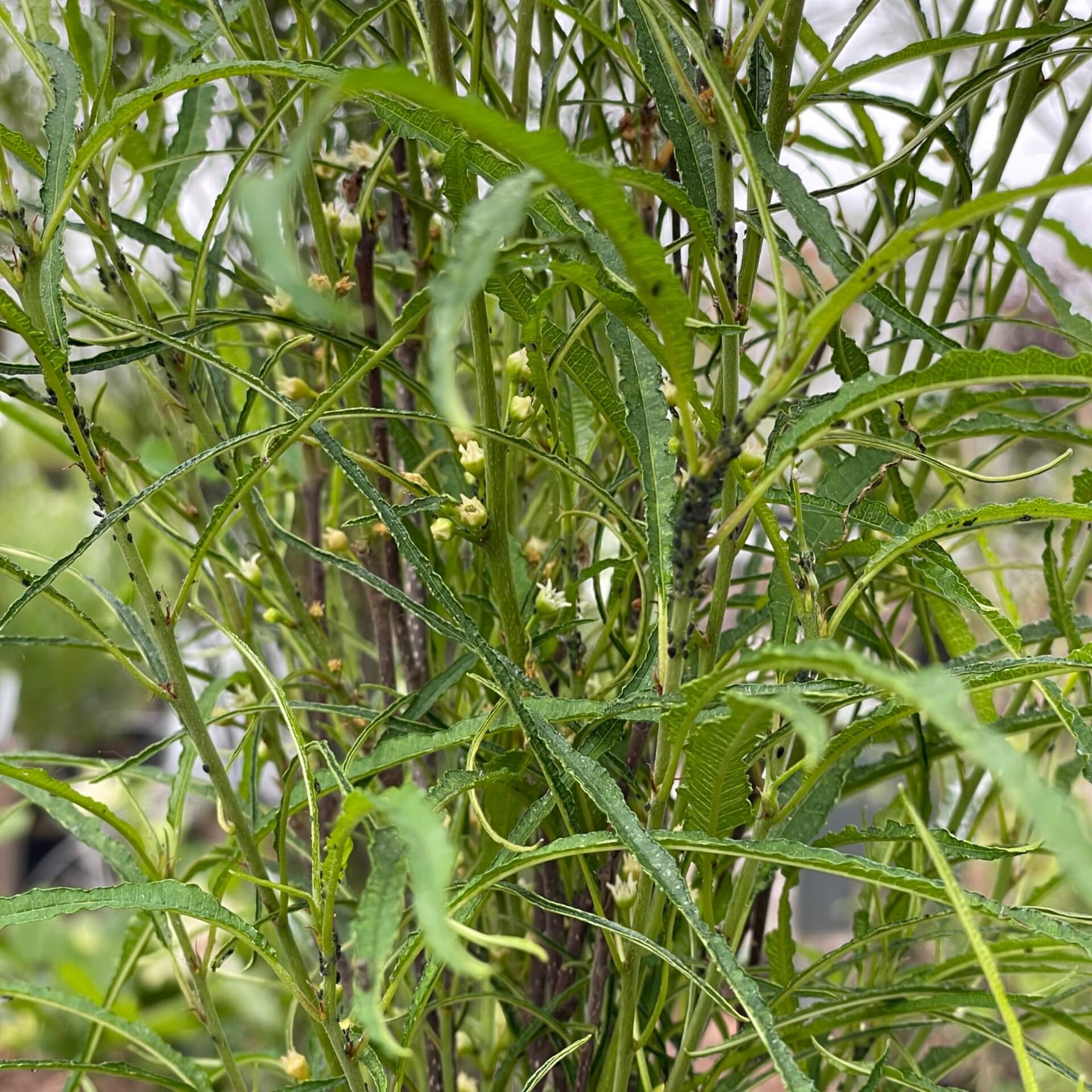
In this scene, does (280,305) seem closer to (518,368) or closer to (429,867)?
(518,368)

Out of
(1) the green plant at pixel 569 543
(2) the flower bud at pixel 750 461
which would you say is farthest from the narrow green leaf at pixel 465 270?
(2) the flower bud at pixel 750 461

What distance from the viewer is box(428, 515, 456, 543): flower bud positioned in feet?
0.84

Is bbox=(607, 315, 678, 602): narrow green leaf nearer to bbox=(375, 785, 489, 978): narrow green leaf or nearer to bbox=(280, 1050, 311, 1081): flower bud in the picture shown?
bbox=(375, 785, 489, 978): narrow green leaf

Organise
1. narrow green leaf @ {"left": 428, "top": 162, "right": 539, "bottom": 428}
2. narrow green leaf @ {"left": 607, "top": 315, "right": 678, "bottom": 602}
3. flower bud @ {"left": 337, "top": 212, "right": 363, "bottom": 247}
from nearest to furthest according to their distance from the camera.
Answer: narrow green leaf @ {"left": 428, "top": 162, "right": 539, "bottom": 428} < narrow green leaf @ {"left": 607, "top": 315, "right": 678, "bottom": 602} < flower bud @ {"left": 337, "top": 212, "right": 363, "bottom": 247}

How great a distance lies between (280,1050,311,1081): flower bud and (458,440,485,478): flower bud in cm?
19

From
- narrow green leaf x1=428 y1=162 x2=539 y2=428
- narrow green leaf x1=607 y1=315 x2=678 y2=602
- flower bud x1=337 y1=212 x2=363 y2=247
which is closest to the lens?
narrow green leaf x1=428 y1=162 x2=539 y2=428

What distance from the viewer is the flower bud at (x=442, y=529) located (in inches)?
10.1

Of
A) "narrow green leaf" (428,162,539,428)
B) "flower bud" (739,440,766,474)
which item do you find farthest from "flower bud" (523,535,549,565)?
"narrow green leaf" (428,162,539,428)

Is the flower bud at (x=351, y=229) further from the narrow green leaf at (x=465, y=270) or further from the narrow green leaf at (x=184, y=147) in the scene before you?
the narrow green leaf at (x=465, y=270)

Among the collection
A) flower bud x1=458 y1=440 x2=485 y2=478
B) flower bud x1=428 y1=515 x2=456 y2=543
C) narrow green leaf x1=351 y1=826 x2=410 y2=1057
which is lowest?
narrow green leaf x1=351 y1=826 x2=410 y2=1057

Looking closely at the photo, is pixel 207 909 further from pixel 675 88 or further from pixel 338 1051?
pixel 675 88

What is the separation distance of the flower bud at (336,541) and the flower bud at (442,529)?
0.09 metres

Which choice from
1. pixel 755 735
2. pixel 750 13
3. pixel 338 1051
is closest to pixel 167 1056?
pixel 338 1051

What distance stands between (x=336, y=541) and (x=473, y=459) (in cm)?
10
